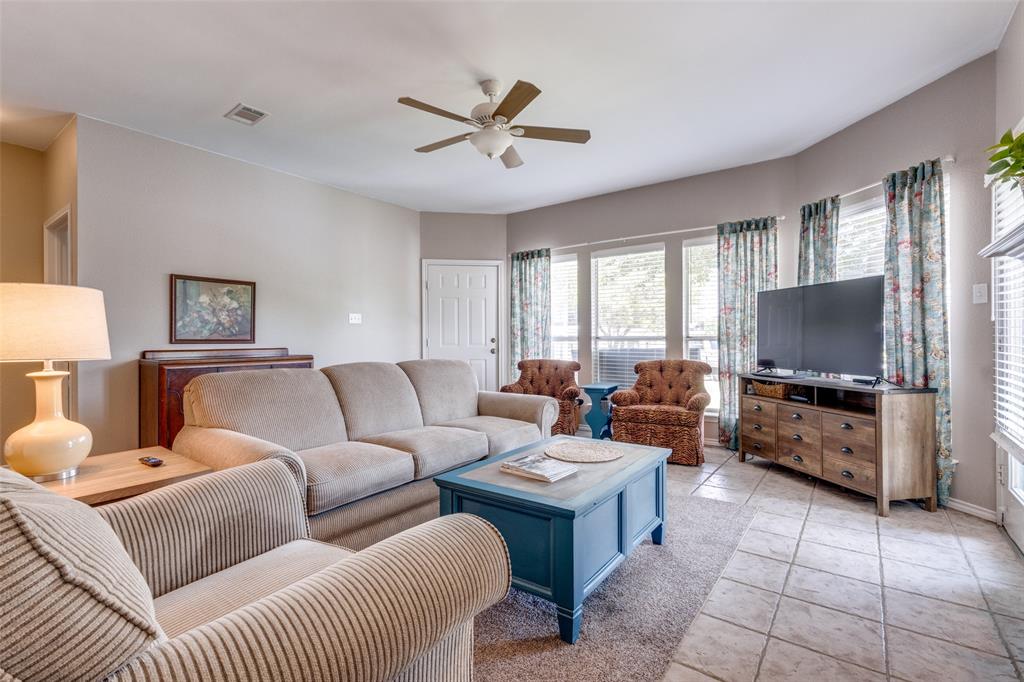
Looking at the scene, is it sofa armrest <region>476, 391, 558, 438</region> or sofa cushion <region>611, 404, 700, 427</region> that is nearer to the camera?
sofa armrest <region>476, 391, 558, 438</region>

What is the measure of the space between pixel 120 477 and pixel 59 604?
156 centimetres

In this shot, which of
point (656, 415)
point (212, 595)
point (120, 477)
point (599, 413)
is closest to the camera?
point (212, 595)

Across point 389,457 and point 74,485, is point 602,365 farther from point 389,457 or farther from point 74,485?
point 74,485

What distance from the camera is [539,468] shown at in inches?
82.8

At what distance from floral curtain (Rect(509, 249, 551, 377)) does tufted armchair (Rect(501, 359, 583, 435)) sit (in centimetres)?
78

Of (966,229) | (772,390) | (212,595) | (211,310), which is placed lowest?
(212,595)

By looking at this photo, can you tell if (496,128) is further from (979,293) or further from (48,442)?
(979,293)

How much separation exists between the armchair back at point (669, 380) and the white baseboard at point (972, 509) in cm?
180

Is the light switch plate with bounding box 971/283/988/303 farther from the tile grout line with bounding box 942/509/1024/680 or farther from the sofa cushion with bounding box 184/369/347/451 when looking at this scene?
the sofa cushion with bounding box 184/369/347/451

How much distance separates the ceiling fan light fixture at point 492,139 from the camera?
2934 millimetres

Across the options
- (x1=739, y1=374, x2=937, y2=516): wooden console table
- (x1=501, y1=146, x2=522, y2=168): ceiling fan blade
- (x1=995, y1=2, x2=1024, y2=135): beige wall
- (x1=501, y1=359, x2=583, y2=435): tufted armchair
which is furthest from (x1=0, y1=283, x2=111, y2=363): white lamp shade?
(x1=995, y1=2, x2=1024, y2=135): beige wall

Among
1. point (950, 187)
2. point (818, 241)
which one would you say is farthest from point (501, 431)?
point (950, 187)

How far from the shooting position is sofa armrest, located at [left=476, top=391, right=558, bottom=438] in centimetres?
359

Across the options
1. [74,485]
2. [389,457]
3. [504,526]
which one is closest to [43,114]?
[74,485]
